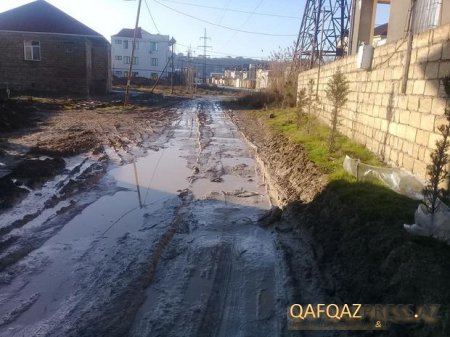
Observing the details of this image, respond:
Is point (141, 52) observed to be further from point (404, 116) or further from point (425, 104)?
point (425, 104)

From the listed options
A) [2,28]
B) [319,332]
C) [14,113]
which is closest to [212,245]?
[319,332]

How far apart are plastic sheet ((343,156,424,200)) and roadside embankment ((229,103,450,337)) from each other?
16 centimetres

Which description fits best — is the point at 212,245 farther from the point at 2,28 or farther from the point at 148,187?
the point at 2,28

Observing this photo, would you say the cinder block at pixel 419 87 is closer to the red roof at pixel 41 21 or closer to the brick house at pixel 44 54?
the brick house at pixel 44 54

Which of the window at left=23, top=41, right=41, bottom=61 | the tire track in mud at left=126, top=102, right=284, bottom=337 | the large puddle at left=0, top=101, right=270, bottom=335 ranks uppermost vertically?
the window at left=23, top=41, right=41, bottom=61

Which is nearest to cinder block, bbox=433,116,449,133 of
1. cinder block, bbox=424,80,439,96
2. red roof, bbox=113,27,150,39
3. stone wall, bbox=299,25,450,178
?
stone wall, bbox=299,25,450,178

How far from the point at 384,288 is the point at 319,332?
760 millimetres

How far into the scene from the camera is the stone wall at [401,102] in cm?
618

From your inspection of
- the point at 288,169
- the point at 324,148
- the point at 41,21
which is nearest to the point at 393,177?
the point at 288,169

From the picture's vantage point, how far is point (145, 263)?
5.30 m

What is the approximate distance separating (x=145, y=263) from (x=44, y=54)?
32.5m

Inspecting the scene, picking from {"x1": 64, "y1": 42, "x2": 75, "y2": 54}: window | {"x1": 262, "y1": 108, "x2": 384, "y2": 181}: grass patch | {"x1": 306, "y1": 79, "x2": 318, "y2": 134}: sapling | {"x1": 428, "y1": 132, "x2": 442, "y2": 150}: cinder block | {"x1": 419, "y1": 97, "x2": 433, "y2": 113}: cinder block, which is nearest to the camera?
{"x1": 428, "y1": 132, "x2": 442, "y2": 150}: cinder block

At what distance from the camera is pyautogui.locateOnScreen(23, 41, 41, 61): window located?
1315 inches

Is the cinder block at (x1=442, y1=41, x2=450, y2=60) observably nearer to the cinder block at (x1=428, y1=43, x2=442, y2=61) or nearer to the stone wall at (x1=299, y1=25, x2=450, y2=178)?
the stone wall at (x1=299, y1=25, x2=450, y2=178)
